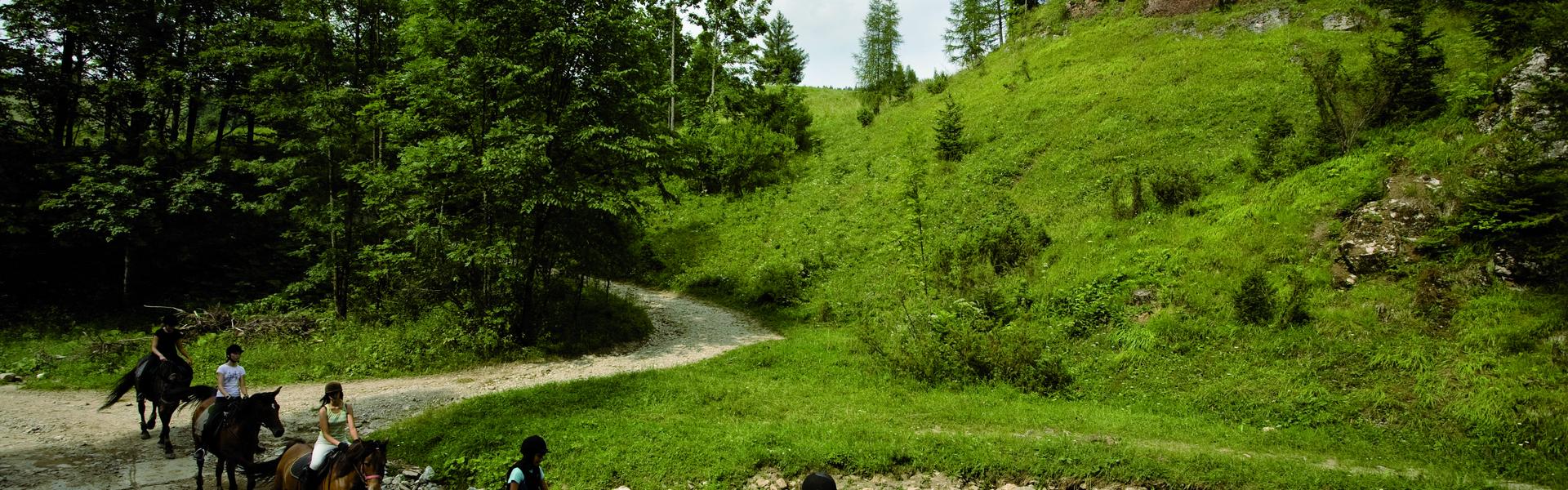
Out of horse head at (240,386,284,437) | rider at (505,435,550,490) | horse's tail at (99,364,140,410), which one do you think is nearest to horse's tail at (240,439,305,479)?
horse head at (240,386,284,437)

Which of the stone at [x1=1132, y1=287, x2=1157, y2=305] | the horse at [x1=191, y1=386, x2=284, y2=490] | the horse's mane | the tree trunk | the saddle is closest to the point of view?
the horse's mane

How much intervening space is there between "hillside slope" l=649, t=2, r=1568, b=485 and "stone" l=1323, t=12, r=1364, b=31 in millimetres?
474

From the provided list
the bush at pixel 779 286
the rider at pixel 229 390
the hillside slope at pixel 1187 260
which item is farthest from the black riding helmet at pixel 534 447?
the bush at pixel 779 286

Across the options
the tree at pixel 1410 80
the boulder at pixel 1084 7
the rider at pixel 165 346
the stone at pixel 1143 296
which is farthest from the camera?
the boulder at pixel 1084 7

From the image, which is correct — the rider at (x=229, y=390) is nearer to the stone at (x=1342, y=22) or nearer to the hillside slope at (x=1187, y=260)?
the hillside slope at (x=1187, y=260)

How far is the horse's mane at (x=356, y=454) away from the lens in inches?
251

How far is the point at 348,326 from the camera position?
57.5ft

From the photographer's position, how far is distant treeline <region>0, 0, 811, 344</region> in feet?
53.8

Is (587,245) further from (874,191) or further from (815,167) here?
(815,167)

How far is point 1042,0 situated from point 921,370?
49.9m

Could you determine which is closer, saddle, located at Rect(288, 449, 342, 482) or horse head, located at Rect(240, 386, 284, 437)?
saddle, located at Rect(288, 449, 342, 482)

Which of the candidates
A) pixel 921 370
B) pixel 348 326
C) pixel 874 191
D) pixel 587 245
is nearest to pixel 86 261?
pixel 348 326

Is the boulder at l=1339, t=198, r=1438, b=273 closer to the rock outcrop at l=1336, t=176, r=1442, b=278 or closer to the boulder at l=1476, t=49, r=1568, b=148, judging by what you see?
the rock outcrop at l=1336, t=176, r=1442, b=278

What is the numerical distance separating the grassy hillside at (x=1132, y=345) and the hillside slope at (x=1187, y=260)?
0.22ft
